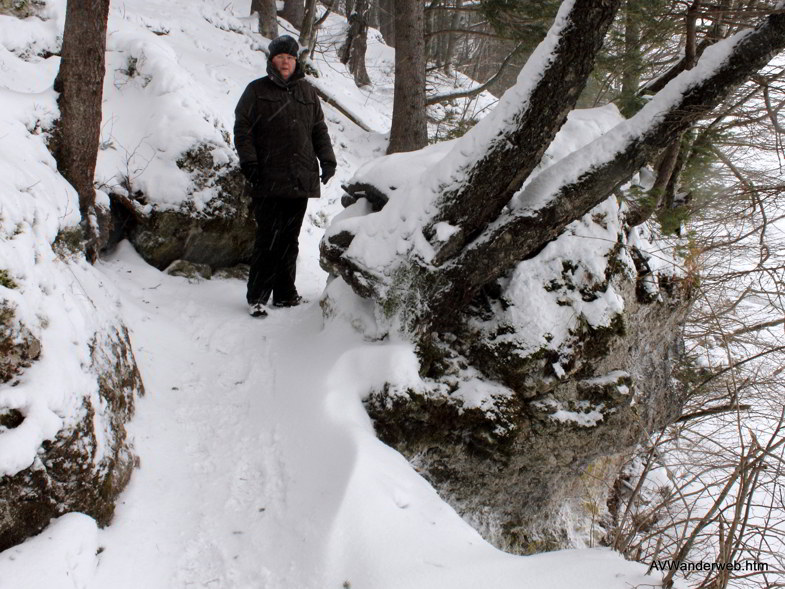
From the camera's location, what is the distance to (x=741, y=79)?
10.3 ft

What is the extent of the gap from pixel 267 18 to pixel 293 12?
245 centimetres

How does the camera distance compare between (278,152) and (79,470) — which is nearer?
(79,470)

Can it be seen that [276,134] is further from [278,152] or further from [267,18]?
[267,18]

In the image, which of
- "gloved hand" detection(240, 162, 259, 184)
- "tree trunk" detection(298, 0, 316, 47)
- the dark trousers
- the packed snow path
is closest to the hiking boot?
the dark trousers

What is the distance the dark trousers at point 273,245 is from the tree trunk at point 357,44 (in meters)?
8.47

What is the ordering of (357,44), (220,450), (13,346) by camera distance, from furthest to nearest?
(357,44), (220,450), (13,346)

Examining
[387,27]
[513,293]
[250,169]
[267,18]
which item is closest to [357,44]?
→ [267,18]

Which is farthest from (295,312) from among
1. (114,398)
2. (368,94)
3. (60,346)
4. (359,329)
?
(368,94)

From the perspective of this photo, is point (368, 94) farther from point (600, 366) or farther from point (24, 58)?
point (600, 366)

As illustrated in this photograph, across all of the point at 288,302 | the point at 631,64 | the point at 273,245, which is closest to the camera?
the point at 273,245

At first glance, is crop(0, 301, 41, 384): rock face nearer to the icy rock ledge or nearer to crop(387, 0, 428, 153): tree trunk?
the icy rock ledge

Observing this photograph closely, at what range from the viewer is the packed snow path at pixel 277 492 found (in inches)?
93.7

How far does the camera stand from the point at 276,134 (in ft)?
15.5

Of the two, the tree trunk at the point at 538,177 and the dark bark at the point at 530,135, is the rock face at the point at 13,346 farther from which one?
the dark bark at the point at 530,135
